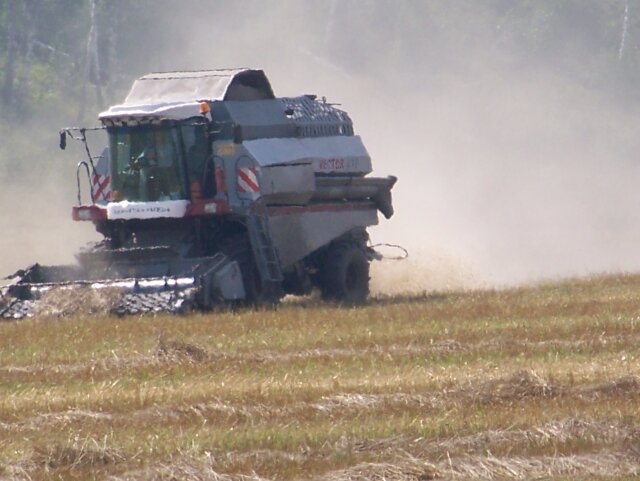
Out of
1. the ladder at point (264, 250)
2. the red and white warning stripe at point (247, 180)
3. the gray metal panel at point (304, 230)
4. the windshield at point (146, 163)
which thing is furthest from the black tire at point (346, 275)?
the windshield at point (146, 163)

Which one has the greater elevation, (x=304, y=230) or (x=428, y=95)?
(x=428, y=95)

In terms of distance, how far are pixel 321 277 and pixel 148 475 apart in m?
11.7

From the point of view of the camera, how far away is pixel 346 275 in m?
19.9

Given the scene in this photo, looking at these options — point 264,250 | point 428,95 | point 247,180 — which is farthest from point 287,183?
point 428,95

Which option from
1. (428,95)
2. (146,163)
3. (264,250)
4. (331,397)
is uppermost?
(428,95)

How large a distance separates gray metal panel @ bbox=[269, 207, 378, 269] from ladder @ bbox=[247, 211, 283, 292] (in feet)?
0.62

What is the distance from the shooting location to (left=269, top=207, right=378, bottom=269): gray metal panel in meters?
19.0

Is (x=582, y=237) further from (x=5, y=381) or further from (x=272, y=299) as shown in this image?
(x=5, y=381)

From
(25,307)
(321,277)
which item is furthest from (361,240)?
(25,307)

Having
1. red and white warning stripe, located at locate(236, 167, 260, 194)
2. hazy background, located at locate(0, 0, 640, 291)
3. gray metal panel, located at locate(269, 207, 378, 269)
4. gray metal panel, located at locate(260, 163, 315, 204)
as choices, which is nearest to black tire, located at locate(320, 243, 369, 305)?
gray metal panel, located at locate(269, 207, 378, 269)

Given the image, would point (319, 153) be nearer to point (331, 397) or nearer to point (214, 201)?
point (214, 201)

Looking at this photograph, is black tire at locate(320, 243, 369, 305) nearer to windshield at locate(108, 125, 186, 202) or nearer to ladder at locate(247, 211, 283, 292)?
ladder at locate(247, 211, 283, 292)

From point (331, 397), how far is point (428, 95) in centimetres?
2726

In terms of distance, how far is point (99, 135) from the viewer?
1618 inches
